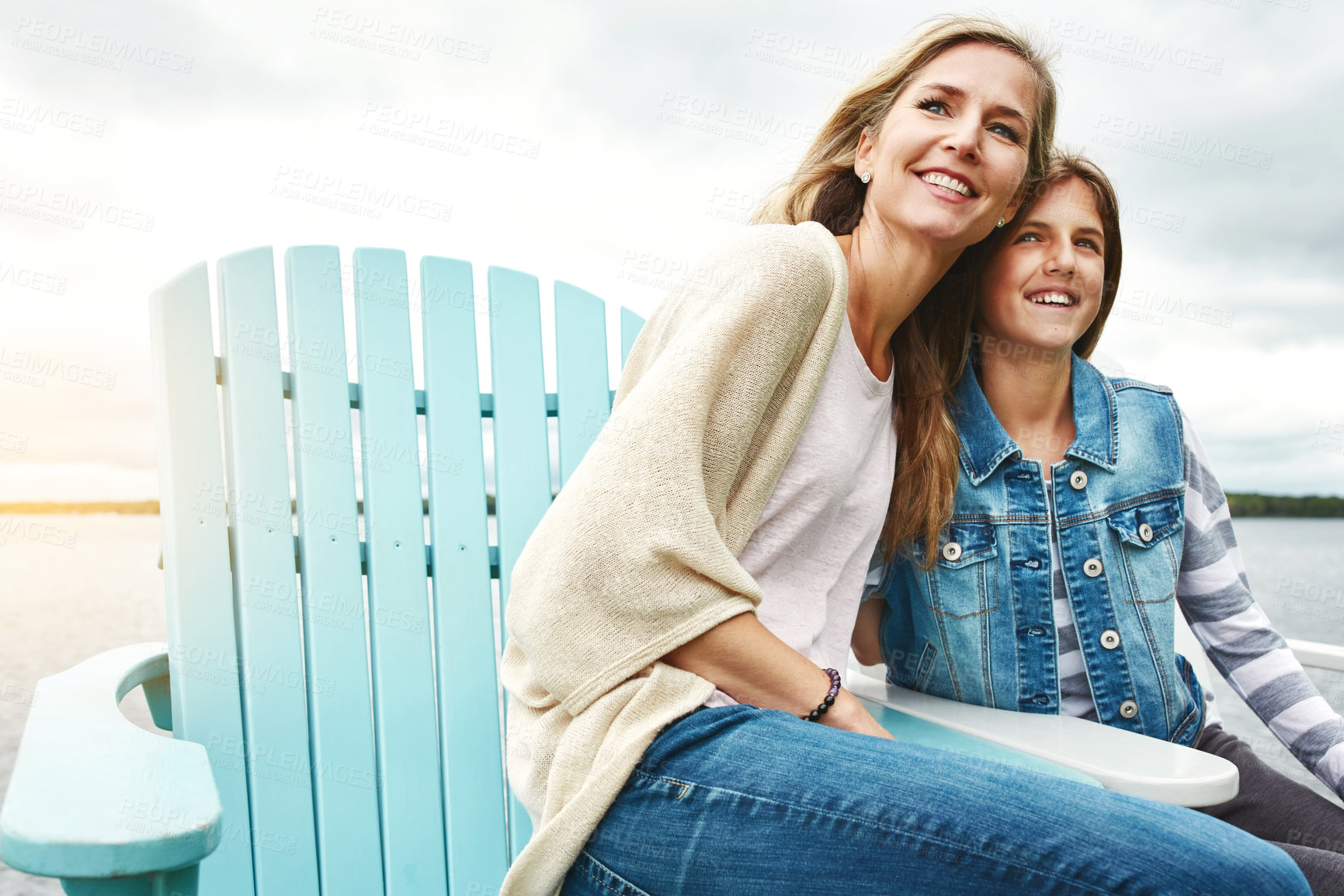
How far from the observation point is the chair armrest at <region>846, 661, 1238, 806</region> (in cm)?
108

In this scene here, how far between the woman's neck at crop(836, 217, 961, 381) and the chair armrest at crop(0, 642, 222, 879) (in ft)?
3.24

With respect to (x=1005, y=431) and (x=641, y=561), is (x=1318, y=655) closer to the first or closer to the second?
(x=1005, y=431)

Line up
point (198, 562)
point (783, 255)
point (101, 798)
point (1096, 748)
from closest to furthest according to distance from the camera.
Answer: point (101, 798), point (783, 255), point (1096, 748), point (198, 562)

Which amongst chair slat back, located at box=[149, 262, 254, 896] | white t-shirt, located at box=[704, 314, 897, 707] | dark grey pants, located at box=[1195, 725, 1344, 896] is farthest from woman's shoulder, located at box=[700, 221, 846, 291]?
dark grey pants, located at box=[1195, 725, 1344, 896]

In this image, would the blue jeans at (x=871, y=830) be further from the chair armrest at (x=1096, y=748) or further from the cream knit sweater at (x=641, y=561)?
the chair armrest at (x=1096, y=748)

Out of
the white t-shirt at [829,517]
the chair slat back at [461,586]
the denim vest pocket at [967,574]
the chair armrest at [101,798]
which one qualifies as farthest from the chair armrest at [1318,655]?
the chair armrest at [101,798]

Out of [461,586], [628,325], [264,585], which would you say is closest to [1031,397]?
[628,325]

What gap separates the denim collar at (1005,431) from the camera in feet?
4.73

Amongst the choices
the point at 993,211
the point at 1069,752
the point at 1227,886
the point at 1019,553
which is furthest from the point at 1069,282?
the point at 1227,886

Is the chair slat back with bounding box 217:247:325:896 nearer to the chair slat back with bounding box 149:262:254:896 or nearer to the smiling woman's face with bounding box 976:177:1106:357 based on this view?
the chair slat back with bounding box 149:262:254:896

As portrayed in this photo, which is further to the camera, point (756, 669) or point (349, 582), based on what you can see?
point (349, 582)

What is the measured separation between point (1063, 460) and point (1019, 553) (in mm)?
181

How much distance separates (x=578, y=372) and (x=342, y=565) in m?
0.51

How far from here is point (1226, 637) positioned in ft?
5.03
